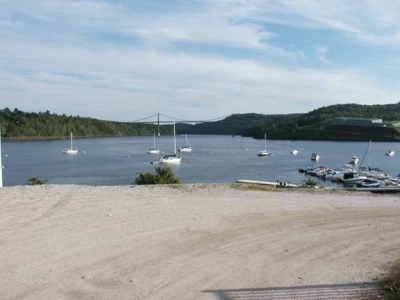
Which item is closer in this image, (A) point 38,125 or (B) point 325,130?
(B) point 325,130

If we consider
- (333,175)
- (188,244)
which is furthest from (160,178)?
(333,175)

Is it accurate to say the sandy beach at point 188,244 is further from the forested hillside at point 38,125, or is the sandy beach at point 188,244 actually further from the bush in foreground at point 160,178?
the forested hillside at point 38,125

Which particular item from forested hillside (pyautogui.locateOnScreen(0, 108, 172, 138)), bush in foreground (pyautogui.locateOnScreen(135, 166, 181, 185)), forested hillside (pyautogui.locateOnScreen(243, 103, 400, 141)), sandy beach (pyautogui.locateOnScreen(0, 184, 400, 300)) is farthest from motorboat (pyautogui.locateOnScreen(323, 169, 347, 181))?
forested hillside (pyautogui.locateOnScreen(0, 108, 172, 138))

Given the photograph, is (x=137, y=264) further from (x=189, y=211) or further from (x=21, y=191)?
(x=21, y=191)

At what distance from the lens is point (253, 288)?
5.84 metres

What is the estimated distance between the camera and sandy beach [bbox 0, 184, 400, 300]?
589 cm

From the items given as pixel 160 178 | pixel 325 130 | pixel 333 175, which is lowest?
pixel 333 175

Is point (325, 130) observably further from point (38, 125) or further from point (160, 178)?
point (160, 178)

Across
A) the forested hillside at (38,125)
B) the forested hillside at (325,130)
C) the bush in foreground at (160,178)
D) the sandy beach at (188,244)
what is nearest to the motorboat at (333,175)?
the bush in foreground at (160,178)

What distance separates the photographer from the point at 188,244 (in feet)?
25.3

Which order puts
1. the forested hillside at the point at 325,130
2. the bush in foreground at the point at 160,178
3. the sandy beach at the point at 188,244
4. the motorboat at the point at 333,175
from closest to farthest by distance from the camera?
the sandy beach at the point at 188,244 < the bush in foreground at the point at 160,178 < the motorboat at the point at 333,175 < the forested hillside at the point at 325,130

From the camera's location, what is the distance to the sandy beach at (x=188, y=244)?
5.89m

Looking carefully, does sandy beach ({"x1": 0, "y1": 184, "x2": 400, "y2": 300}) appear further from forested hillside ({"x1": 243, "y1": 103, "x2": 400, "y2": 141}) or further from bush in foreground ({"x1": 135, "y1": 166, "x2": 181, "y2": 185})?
forested hillside ({"x1": 243, "y1": 103, "x2": 400, "y2": 141})

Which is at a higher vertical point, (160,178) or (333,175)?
(160,178)
